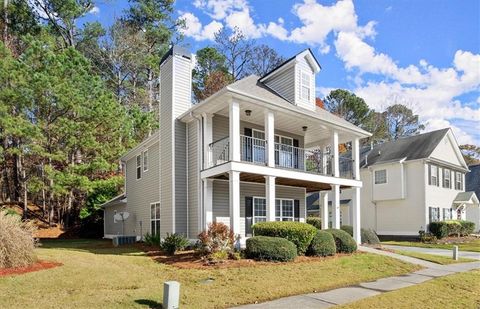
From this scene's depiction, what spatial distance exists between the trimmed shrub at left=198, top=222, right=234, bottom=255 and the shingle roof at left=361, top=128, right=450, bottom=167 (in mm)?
20413

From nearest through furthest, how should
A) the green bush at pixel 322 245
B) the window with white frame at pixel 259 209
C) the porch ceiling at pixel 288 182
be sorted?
the green bush at pixel 322 245 → the porch ceiling at pixel 288 182 → the window with white frame at pixel 259 209

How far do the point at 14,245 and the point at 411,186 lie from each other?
86.4 feet

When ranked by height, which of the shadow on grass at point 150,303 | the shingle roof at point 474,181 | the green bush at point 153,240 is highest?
the shingle roof at point 474,181

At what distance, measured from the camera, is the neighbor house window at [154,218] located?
19066mm

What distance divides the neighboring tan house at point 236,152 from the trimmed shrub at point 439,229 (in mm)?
11276

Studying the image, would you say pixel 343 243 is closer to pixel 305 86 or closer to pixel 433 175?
pixel 305 86

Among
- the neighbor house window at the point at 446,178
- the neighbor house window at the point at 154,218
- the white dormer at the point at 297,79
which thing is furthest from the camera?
the neighbor house window at the point at 446,178

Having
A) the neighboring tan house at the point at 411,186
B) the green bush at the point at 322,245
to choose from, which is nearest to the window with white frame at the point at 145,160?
the green bush at the point at 322,245

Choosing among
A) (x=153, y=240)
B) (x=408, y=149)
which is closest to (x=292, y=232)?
(x=153, y=240)

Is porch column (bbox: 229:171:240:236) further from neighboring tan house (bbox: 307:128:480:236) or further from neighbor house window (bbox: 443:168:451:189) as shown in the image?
neighbor house window (bbox: 443:168:451:189)

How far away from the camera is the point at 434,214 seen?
94.1ft

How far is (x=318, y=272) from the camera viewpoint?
1184 centimetres

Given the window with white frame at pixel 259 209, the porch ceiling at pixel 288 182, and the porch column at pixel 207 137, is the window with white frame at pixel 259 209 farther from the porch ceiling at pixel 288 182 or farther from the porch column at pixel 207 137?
the porch column at pixel 207 137

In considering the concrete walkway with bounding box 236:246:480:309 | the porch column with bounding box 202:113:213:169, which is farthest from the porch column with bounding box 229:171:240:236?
the concrete walkway with bounding box 236:246:480:309
